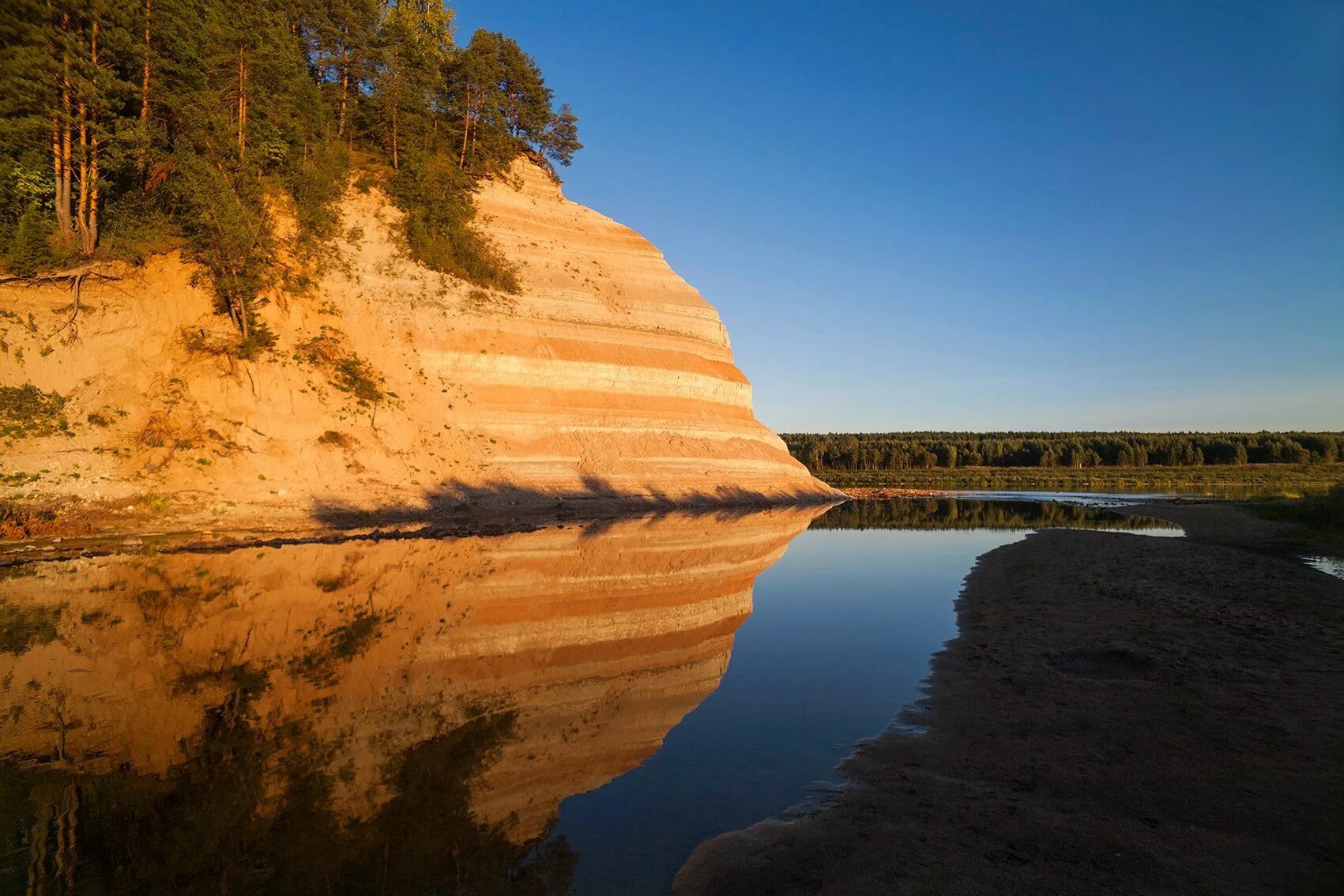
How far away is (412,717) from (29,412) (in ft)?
82.9

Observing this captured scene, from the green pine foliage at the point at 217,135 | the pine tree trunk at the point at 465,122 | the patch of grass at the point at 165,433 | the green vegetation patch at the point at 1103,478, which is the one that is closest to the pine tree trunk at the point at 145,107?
the green pine foliage at the point at 217,135

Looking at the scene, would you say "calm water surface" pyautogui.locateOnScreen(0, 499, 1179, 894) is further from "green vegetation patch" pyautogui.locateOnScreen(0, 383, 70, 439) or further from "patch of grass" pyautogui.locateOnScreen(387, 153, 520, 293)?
"patch of grass" pyautogui.locateOnScreen(387, 153, 520, 293)

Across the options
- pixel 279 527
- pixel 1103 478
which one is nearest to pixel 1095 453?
pixel 1103 478

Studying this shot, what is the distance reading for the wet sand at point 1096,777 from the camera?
437 centimetres

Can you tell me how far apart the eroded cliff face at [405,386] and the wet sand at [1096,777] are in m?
24.6

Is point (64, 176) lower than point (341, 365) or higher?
higher

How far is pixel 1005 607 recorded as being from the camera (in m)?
13.9

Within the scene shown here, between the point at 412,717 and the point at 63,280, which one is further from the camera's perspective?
the point at 63,280

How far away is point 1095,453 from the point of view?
122125mm

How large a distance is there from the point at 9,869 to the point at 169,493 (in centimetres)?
2318

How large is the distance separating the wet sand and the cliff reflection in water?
2.03m

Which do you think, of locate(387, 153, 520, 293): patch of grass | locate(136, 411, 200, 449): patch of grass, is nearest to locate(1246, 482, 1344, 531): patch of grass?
locate(387, 153, 520, 293): patch of grass

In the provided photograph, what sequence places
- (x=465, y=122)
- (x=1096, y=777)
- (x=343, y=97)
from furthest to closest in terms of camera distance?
1. (x=465, y=122)
2. (x=343, y=97)
3. (x=1096, y=777)

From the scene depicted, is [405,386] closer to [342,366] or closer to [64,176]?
[342,366]
